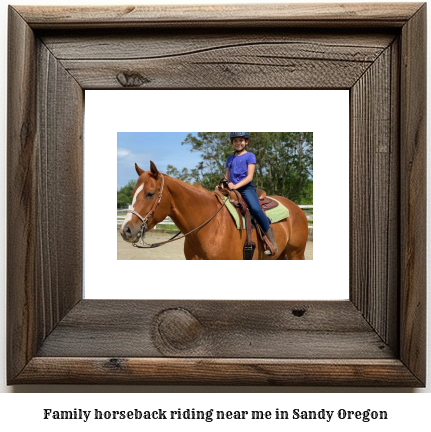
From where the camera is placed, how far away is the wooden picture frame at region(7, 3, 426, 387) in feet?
2.10

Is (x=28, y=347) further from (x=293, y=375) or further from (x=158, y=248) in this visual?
(x=293, y=375)

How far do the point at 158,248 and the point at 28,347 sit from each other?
0.25m

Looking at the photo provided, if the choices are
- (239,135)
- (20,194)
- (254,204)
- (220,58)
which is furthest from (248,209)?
(20,194)

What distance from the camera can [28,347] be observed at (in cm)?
65

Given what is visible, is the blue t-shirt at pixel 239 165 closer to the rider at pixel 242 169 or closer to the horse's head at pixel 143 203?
the rider at pixel 242 169

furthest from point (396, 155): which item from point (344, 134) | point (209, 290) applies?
point (209, 290)

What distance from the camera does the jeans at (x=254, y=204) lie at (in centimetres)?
68

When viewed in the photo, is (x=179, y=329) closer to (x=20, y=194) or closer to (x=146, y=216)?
(x=146, y=216)

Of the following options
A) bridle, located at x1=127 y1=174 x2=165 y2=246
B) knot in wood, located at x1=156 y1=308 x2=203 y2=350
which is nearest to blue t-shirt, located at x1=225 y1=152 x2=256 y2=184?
bridle, located at x1=127 y1=174 x2=165 y2=246

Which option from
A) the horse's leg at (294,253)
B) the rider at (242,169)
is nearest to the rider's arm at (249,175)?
the rider at (242,169)

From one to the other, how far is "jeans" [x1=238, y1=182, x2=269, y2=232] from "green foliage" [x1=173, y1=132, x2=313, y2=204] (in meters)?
0.02

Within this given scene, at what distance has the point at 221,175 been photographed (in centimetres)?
67

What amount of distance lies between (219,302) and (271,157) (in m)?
0.24

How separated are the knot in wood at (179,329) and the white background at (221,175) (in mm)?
31
